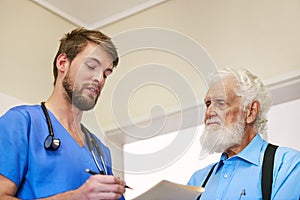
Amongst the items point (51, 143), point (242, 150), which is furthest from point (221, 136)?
point (51, 143)

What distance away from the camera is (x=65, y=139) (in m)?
1.43

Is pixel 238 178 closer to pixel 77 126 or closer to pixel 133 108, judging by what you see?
pixel 77 126

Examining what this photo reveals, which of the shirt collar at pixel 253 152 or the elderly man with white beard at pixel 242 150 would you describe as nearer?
the elderly man with white beard at pixel 242 150

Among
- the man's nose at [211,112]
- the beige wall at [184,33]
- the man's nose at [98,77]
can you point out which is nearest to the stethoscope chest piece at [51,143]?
the man's nose at [98,77]

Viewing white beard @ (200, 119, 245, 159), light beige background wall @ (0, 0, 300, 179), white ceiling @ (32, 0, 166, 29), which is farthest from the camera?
white ceiling @ (32, 0, 166, 29)

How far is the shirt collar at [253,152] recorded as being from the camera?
5.50 feet

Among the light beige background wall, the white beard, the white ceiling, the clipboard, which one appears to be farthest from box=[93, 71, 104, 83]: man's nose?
the white ceiling

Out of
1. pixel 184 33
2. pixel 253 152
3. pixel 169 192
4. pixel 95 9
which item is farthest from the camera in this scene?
pixel 95 9

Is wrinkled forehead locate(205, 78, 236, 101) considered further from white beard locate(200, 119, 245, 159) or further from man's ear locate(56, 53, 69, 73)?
man's ear locate(56, 53, 69, 73)

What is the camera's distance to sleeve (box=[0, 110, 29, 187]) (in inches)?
51.8

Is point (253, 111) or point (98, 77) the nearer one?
point (98, 77)

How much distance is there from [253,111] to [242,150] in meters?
0.16

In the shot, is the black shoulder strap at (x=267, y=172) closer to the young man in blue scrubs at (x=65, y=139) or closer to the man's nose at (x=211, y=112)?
the man's nose at (x=211, y=112)

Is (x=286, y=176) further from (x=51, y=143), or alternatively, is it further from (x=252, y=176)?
(x=51, y=143)
